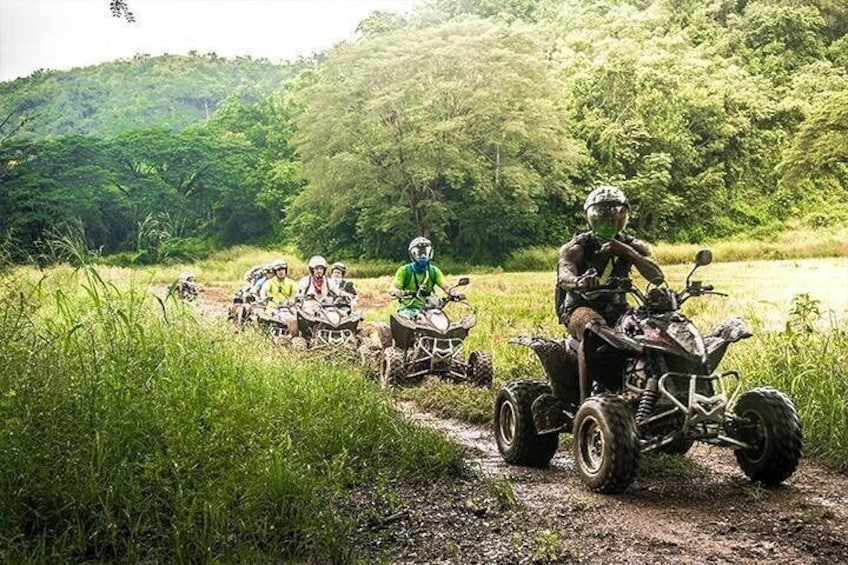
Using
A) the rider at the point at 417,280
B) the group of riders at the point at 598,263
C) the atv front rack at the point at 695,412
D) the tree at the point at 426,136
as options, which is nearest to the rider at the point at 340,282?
the rider at the point at 417,280

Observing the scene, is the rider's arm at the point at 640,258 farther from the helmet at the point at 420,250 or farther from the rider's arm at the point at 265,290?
the rider's arm at the point at 265,290

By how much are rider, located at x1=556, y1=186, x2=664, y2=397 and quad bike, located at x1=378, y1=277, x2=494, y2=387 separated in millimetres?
3445

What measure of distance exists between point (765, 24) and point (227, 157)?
36.8 feet

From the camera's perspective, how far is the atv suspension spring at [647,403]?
419cm

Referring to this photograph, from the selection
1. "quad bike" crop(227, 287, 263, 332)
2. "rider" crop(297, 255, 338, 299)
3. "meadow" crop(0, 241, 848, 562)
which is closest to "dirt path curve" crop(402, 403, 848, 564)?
"meadow" crop(0, 241, 848, 562)

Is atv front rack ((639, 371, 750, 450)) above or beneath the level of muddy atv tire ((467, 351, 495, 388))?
above

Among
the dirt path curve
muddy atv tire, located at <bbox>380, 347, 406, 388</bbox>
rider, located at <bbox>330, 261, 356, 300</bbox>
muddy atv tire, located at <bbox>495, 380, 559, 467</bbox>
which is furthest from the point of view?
rider, located at <bbox>330, 261, 356, 300</bbox>

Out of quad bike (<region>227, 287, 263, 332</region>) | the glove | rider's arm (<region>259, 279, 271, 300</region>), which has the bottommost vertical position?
quad bike (<region>227, 287, 263, 332</region>)

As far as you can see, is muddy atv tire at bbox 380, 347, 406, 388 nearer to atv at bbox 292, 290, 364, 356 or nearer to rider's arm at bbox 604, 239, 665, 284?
atv at bbox 292, 290, 364, 356

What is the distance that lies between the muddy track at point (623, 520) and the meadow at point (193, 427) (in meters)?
0.24

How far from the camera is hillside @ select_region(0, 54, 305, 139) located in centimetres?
1134

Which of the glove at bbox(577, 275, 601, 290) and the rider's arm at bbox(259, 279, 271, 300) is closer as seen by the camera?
the glove at bbox(577, 275, 601, 290)

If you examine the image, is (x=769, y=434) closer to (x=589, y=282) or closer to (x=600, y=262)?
(x=589, y=282)

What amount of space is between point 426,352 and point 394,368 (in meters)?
0.37
